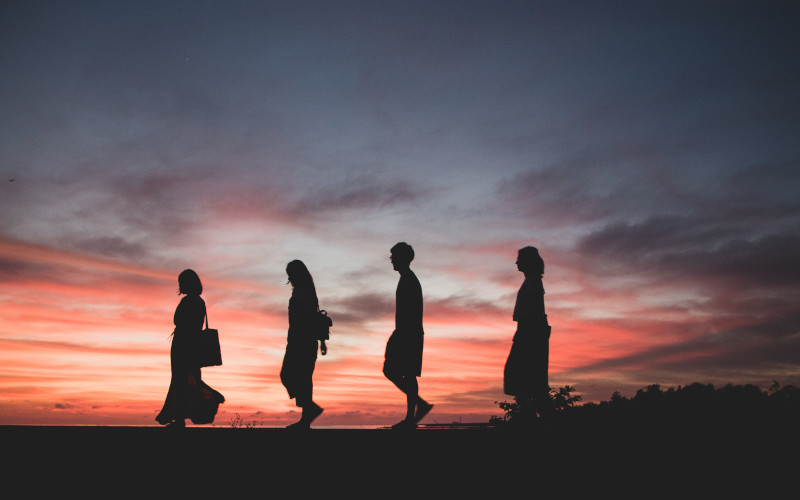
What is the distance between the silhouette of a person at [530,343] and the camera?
331 inches

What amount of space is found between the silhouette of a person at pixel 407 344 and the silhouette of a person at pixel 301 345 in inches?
51.8

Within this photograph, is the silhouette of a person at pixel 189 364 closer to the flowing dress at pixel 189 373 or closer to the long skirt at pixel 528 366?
the flowing dress at pixel 189 373

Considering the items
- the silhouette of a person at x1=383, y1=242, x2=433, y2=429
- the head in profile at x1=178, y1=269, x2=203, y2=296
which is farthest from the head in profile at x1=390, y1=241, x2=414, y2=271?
the head in profile at x1=178, y1=269, x2=203, y2=296

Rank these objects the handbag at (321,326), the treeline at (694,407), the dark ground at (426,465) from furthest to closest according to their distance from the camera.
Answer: the handbag at (321,326)
the treeline at (694,407)
the dark ground at (426,465)

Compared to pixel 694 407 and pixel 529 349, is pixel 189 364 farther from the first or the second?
pixel 694 407

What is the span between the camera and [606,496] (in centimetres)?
563

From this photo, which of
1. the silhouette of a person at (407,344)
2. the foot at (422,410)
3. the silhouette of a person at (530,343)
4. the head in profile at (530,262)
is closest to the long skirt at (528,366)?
the silhouette of a person at (530,343)

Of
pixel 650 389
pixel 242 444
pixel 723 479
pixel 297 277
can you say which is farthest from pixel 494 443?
pixel 650 389

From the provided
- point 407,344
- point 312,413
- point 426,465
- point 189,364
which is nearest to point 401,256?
point 407,344

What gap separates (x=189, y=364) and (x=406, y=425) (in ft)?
12.7

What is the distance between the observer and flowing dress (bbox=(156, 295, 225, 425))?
32.9 feet

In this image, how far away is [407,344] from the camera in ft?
28.2

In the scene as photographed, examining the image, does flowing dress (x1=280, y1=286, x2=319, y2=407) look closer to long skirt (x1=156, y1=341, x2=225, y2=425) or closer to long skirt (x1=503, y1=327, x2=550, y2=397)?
long skirt (x1=156, y1=341, x2=225, y2=425)

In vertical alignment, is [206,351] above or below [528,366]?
above
